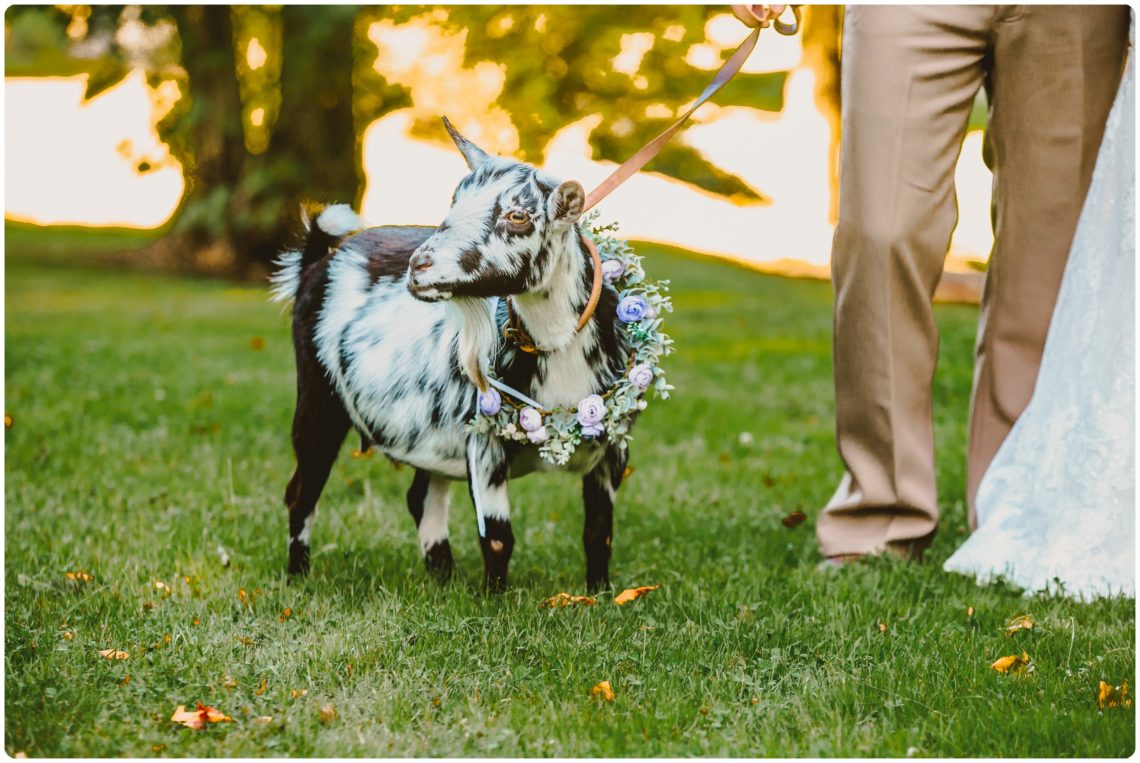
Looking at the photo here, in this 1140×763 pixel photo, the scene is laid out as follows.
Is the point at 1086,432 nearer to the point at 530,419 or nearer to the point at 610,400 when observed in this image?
the point at 610,400

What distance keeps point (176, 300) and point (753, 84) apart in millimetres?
9527

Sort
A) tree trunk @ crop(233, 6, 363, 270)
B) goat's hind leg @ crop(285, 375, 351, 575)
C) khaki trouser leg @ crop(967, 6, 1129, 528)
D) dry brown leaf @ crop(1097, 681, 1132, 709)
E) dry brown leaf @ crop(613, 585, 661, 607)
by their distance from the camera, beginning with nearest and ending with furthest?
1. dry brown leaf @ crop(1097, 681, 1132, 709)
2. dry brown leaf @ crop(613, 585, 661, 607)
3. goat's hind leg @ crop(285, 375, 351, 575)
4. khaki trouser leg @ crop(967, 6, 1129, 528)
5. tree trunk @ crop(233, 6, 363, 270)

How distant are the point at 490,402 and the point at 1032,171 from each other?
224cm

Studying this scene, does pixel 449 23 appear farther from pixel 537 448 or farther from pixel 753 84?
pixel 537 448

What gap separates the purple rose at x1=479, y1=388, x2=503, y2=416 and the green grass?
0.58 metres

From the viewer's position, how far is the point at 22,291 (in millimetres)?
13750

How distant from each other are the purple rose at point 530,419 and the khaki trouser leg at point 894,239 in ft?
4.49

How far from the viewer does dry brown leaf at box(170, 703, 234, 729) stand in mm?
2623

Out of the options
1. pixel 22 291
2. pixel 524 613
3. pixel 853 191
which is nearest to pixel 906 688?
pixel 524 613

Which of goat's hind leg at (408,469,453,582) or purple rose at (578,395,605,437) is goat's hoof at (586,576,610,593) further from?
purple rose at (578,395,605,437)

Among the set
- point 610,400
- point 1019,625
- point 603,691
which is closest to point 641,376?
point 610,400

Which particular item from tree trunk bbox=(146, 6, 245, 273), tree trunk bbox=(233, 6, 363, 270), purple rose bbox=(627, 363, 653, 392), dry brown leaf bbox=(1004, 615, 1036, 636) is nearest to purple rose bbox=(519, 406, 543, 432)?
purple rose bbox=(627, 363, 653, 392)

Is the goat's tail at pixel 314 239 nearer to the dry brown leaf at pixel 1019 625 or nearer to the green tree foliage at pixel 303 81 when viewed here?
the dry brown leaf at pixel 1019 625

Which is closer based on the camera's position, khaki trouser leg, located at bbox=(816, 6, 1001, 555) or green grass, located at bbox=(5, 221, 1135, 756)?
green grass, located at bbox=(5, 221, 1135, 756)
